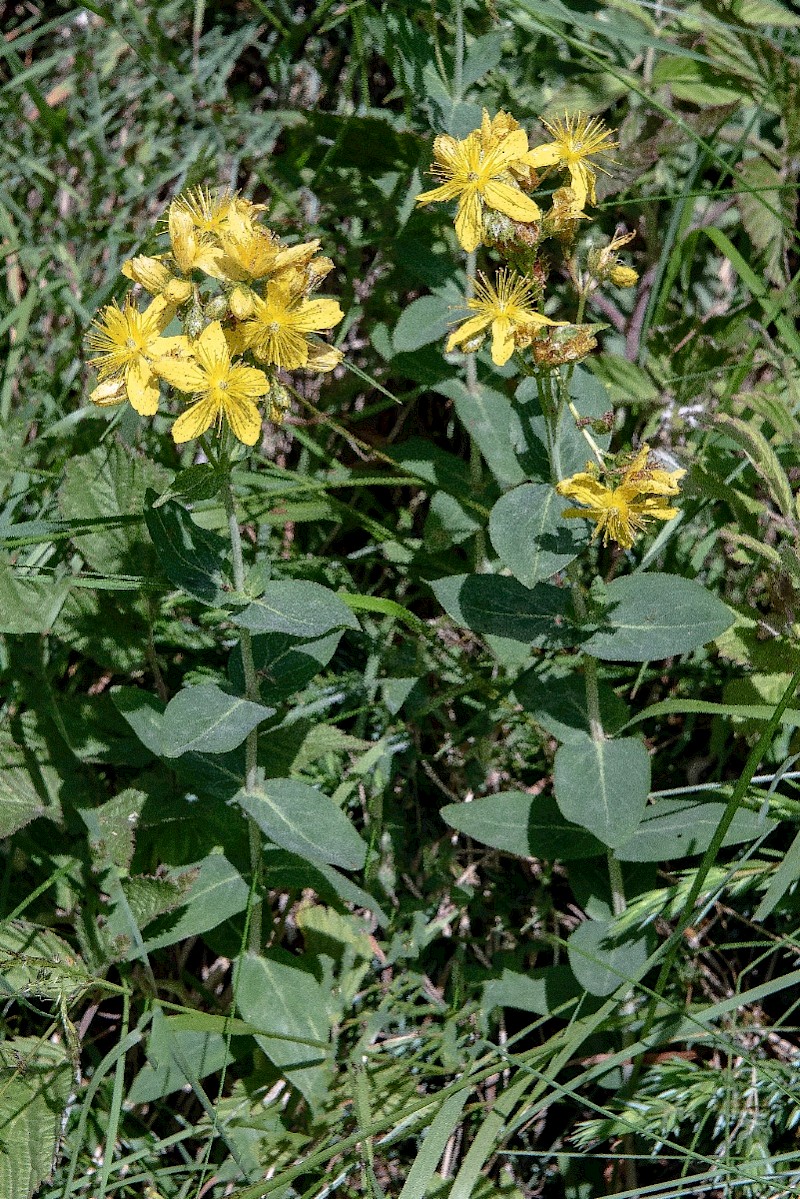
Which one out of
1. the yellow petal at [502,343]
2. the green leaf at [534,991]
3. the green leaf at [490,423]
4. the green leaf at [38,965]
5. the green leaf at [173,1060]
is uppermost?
the yellow petal at [502,343]

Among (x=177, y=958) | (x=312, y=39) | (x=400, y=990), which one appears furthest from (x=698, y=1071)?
(x=312, y=39)

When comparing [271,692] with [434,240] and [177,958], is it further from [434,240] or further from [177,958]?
[434,240]

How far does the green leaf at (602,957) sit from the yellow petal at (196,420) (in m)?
1.14

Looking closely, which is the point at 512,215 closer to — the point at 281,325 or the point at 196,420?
the point at 281,325

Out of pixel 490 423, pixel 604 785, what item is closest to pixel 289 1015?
pixel 604 785

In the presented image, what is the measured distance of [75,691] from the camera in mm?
2805

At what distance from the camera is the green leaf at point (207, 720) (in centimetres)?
187

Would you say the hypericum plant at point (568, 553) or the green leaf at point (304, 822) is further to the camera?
the green leaf at point (304, 822)

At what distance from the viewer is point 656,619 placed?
1.98 m

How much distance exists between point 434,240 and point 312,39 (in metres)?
1.17

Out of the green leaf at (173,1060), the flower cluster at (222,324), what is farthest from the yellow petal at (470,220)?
the green leaf at (173,1060)

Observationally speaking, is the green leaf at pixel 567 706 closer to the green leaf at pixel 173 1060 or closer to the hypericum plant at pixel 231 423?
the hypericum plant at pixel 231 423

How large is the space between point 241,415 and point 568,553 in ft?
1.89

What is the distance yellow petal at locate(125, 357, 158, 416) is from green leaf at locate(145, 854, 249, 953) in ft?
3.05
